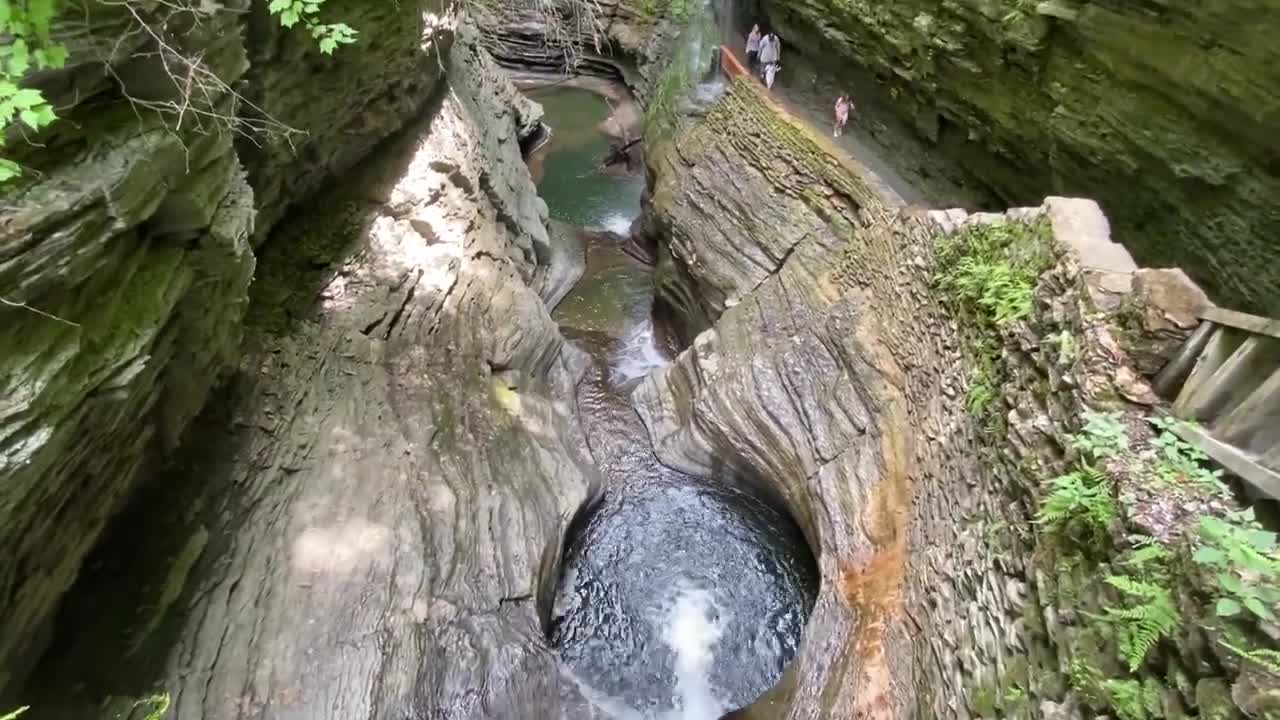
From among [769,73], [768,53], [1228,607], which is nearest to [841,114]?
[769,73]

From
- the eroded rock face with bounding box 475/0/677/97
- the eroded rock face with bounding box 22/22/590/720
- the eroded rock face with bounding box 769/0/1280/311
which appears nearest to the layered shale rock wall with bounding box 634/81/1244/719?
the eroded rock face with bounding box 769/0/1280/311

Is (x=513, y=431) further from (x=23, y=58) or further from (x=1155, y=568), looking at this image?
(x=1155, y=568)

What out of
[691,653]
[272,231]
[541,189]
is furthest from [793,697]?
[541,189]

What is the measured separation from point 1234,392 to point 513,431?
7.91 m

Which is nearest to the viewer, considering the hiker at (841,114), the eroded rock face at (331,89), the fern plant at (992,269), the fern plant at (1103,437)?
the fern plant at (1103,437)

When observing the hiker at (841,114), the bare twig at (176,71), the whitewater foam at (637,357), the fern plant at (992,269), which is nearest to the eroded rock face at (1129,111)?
the hiker at (841,114)

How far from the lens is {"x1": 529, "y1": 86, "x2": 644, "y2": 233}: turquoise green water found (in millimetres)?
19062

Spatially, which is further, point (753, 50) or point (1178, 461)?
point (753, 50)

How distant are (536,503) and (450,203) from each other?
521cm

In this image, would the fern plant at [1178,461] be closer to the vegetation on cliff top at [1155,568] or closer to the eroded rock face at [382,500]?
the vegetation on cliff top at [1155,568]

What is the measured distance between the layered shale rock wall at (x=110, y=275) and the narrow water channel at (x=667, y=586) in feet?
17.5

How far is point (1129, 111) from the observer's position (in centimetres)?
761

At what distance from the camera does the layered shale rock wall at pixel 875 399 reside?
17.5 ft

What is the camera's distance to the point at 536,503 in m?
9.49
